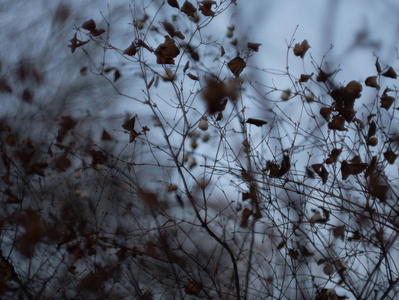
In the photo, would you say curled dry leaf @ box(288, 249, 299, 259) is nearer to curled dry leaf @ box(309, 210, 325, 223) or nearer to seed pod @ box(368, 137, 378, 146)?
curled dry leaf @ box(309, 210, 325, 223)

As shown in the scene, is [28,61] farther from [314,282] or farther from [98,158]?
[314,282]

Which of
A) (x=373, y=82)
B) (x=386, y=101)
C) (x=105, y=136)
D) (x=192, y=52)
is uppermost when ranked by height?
(x=192, y=52)

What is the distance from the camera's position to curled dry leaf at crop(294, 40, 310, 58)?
205cm

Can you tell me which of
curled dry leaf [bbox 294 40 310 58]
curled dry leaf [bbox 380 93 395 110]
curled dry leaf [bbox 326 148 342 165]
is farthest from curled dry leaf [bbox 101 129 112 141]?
curled dry leaf [bbox 380 93 395 110]

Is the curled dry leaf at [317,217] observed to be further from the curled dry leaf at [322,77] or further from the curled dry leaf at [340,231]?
the curled dry leaf at [322,77]

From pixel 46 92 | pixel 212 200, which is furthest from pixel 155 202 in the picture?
pixel 46 92

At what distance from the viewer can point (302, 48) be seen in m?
2.06

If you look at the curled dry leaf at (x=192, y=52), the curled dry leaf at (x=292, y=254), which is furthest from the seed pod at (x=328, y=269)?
the curled dry leaf at (x=192, y=52)

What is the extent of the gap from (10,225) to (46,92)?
3.99ft

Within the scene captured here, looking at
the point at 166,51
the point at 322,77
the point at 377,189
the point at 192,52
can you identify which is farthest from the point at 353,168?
the point at 192,52

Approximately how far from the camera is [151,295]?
2102mm

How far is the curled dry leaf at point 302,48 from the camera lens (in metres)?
2.05

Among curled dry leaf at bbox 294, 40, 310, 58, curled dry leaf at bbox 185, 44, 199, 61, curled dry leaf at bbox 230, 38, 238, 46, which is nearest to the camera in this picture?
curled dry leaf at bbox 294, 40, 310, 58

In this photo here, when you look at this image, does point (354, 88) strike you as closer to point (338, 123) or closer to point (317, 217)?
point (338, 123)
